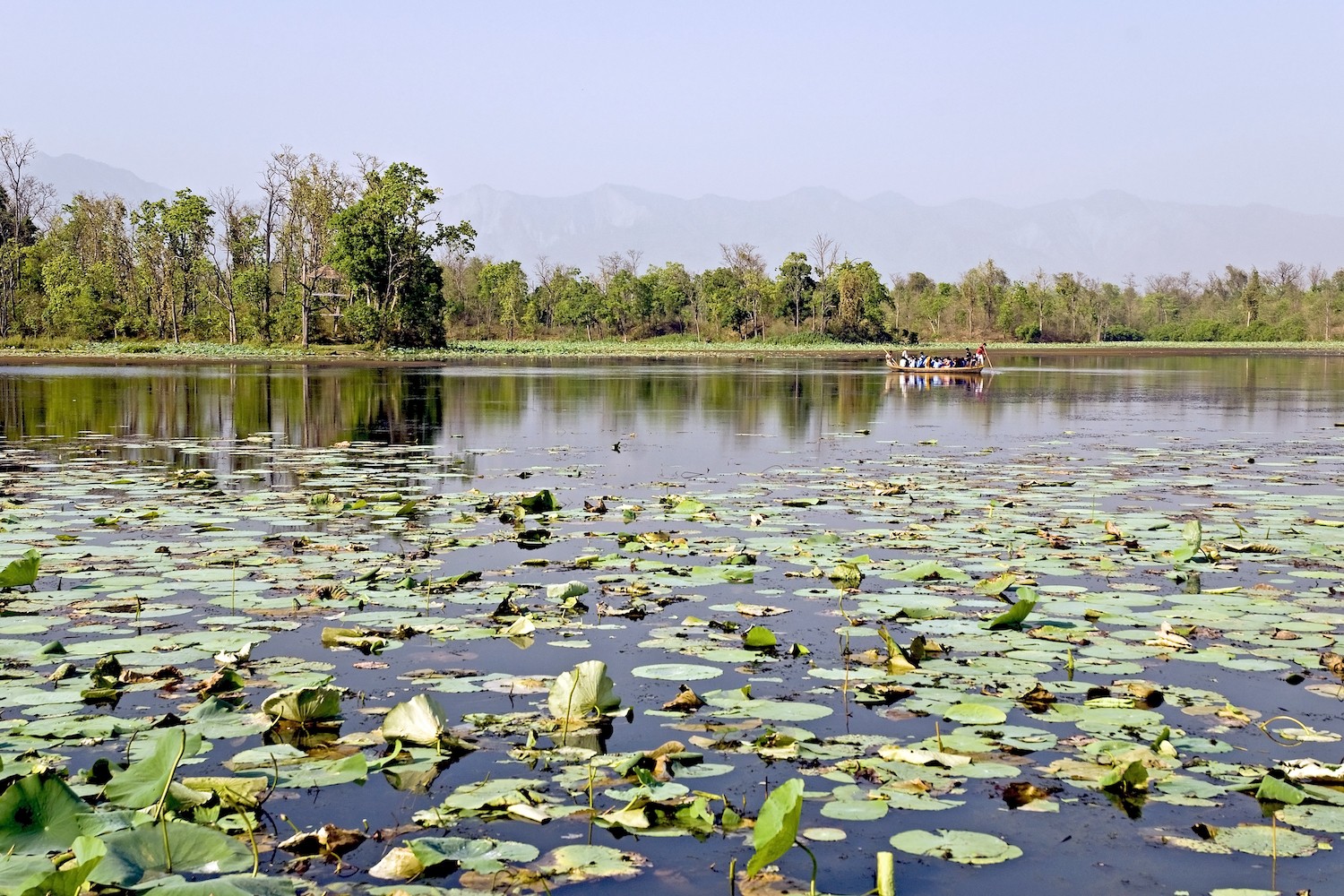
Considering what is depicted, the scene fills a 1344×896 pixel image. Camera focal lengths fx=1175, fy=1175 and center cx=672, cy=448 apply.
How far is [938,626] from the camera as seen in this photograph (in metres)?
6.14

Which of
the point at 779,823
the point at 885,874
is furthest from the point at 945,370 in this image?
the point at 779,823

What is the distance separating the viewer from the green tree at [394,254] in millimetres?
59156

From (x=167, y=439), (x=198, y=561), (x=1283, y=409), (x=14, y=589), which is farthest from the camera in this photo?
(x=1283, y=409)

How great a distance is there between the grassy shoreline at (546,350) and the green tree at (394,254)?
1.86 meters

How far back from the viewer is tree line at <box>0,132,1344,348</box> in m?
61.2

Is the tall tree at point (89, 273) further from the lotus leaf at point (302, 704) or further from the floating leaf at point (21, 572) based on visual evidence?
the lotus leaf at point (302, 704)

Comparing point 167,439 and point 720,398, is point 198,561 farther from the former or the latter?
point 720,398

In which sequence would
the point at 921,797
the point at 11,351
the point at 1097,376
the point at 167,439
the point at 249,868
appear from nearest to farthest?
the point at 249,868
the point at 921,797
the point at 167,439
the point at 1097,376
the point at 11,351

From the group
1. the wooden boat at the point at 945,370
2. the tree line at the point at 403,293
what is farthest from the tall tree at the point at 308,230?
the wooden boat at the point at 945,370

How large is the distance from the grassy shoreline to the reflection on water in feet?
39.4

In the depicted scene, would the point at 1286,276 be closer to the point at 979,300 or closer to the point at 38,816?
the point at 979,300

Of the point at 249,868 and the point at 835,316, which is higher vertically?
the point at 835,316

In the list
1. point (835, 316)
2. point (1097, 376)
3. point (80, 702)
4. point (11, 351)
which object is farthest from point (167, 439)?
point (835, 316)

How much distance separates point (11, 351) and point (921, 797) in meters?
66.7
